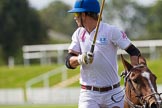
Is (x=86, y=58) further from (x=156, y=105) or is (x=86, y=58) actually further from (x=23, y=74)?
(x=23, y=74)

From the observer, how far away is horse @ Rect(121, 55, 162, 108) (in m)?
7.48

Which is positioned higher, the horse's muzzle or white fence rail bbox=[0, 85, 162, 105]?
the horse's muzzle

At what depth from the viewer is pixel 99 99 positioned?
830 centimetres

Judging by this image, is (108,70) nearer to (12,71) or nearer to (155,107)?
(155,107)

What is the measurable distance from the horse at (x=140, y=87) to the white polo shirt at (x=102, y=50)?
33cm

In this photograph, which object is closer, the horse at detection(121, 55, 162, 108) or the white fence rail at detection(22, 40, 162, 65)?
the horse at detection(121, 55, 162, 108)

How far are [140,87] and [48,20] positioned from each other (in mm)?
128268

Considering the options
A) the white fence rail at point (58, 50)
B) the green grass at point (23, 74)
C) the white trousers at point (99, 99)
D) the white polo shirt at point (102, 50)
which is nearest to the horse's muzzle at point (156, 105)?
the white trousers at point (99, 99)

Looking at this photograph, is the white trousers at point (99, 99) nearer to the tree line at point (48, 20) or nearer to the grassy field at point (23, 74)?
the grassy field at point (23, 74)

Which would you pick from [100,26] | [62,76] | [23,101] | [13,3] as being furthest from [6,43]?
[100,26]

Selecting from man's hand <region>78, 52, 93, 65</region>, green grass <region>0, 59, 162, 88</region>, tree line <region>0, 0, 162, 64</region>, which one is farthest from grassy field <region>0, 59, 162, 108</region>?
man's hand <region>78, 52, 93, 65</region>

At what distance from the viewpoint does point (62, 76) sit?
44.8m

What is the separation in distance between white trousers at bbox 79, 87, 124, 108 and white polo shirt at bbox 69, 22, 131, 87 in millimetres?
117

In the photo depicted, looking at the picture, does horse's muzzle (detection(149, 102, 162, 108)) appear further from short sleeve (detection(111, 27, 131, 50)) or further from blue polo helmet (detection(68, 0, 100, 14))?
blue polo helmet (detection(68, 0, 100, 14))
